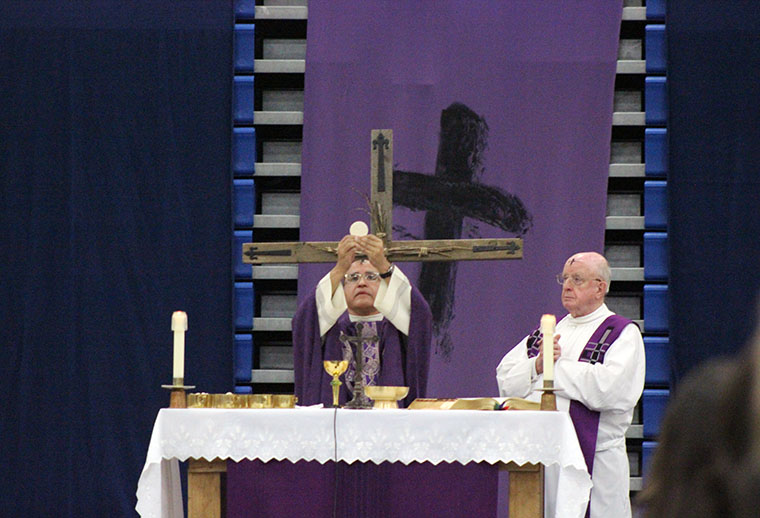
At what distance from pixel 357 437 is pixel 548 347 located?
2.59 feet

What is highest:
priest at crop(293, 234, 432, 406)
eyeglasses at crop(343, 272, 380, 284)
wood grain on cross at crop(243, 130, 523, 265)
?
wood grain on cross at crop(243, 130, 523, 265)

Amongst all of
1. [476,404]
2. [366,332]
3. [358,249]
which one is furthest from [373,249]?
[476,404]

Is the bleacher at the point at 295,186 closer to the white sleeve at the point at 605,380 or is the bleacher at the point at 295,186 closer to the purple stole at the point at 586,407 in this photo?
the purple stole at the point at 586,407

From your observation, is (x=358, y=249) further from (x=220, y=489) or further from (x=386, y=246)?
(x=220, y=489)

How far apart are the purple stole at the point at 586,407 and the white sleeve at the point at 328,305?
1.09m

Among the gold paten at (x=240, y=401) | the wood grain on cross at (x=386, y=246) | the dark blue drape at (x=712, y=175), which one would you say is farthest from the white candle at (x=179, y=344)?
the dark blue drape at (x=712, y=175)

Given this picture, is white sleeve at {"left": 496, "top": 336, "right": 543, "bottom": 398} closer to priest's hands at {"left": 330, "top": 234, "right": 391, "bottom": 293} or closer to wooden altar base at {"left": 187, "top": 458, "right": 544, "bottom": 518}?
priest's hands at {"left": 330, "top": 234, "right": 391, "bottom": 293}

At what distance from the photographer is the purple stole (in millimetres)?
5137

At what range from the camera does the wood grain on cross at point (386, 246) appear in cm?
502

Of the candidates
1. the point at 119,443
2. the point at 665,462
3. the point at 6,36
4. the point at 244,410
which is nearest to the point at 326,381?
the point at 244,410

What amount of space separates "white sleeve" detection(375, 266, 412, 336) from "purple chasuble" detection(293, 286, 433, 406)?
0.09ft

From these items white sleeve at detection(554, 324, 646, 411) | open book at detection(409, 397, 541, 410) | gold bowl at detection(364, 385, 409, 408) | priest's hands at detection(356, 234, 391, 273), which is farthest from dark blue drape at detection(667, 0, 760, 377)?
gold bowl at detection(364, 385, 409, 408)

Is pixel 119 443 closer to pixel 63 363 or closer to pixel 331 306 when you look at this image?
pixel 63 363

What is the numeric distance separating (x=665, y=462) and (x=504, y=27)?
6.36m
